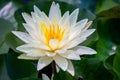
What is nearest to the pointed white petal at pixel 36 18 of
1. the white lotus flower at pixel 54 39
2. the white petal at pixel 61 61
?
the white lotus flower at pixel 54 39

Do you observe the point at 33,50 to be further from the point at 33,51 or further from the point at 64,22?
the point at 64,22

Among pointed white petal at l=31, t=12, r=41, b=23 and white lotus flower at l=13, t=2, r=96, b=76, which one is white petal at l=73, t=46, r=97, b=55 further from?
pointed white petal at l=31, t=12, r=41, b=23

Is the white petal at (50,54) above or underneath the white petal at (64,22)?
underneath

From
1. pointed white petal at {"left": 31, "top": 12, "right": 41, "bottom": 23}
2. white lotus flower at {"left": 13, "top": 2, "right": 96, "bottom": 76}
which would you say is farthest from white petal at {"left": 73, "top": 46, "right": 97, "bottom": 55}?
pointed white petal at {"left": 31, "top": 12, "right": 41, "bottom": 23}

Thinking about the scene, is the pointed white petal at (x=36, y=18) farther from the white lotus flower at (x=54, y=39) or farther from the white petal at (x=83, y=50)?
the white petal at (x=83, y=50)

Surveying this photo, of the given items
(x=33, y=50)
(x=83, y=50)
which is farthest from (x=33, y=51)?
(x=83, y=50)

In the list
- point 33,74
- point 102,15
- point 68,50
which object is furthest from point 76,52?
point 102,15

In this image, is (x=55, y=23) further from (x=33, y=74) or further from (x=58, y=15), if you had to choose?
(x=33, y=74)

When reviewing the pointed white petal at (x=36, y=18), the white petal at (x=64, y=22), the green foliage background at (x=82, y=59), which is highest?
the pointed white petal at (x=36, y=18)
